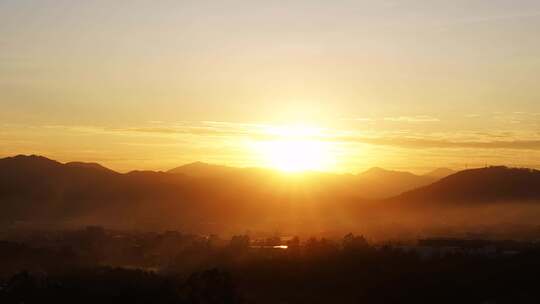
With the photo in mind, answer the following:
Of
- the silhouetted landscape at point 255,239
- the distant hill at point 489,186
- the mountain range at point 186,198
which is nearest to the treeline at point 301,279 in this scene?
the silhouetted landscape at point 255,239

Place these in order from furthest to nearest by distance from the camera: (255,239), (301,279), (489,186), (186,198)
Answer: (186,198)
(489,186)
(255,239)
(301,279)

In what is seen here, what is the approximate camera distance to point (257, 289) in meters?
41.4

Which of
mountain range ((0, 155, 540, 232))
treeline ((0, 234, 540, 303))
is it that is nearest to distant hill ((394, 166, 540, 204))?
mountain range ((0, 155, 540, 232))

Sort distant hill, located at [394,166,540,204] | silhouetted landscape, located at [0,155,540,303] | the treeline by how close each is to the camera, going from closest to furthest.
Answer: the treeline < silhouetted landscape, located at [0,155,540,303] < distant hill, located at [394,166,540,204]

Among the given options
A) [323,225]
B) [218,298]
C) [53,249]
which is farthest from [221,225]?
[218,298]

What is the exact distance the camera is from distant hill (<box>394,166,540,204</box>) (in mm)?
100312

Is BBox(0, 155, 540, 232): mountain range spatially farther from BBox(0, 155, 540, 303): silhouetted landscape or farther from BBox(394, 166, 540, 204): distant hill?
BBox(0, 155, 540, 303): silhouetted landscape

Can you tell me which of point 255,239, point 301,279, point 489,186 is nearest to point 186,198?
point 489,186

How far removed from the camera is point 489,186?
10225 cm

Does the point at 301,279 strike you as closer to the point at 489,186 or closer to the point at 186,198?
the point at 489,186

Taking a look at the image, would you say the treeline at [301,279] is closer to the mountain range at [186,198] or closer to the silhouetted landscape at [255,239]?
the silhouetted landscape at [255,239]

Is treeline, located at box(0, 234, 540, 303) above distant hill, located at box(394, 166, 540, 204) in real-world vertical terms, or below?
below

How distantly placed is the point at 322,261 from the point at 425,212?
59.3 m

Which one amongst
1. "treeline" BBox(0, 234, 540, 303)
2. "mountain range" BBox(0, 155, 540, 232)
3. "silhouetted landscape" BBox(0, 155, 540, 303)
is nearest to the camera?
"treeline" BBox(0, 234, 540, 303)
